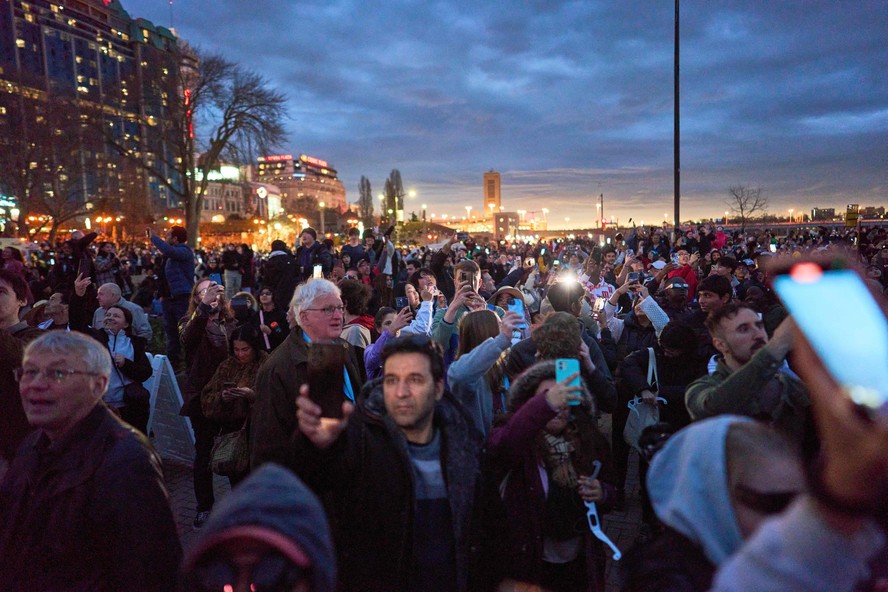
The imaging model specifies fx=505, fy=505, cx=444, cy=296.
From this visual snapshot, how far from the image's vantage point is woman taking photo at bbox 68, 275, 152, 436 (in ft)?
15.0

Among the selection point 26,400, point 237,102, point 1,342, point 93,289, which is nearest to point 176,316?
point 93,289

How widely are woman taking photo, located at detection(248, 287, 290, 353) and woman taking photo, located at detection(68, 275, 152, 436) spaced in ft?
3.54

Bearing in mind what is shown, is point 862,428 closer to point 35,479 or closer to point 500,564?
point 500,564

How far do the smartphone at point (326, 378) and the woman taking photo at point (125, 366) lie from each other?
Answer: 12.2 ft

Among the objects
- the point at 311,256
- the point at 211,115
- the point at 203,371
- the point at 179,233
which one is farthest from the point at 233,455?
the point at 211,115

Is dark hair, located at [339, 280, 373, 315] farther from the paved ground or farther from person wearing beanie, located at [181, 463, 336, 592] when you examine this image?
person wearing beanie, located at [181, 463, 336, 592]

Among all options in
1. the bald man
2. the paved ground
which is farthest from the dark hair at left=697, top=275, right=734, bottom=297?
the bald man

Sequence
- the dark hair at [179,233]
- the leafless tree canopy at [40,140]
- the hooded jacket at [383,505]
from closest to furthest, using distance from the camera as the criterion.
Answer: the hooded jacket at [383,505] < the dark hair at [179,233] < the leafless tree canopy at [40,140]

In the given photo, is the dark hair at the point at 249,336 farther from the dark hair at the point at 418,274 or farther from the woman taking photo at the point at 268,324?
the dark hair at the point at 418,274

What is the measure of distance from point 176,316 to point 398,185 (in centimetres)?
10871

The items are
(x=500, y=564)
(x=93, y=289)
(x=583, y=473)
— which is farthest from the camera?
(x=93, y=289)

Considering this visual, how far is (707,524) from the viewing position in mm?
1258

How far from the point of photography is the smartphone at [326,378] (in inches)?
68.0

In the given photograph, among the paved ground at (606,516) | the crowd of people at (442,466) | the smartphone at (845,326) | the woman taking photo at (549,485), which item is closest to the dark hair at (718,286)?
the crowd of people at (442,466)
